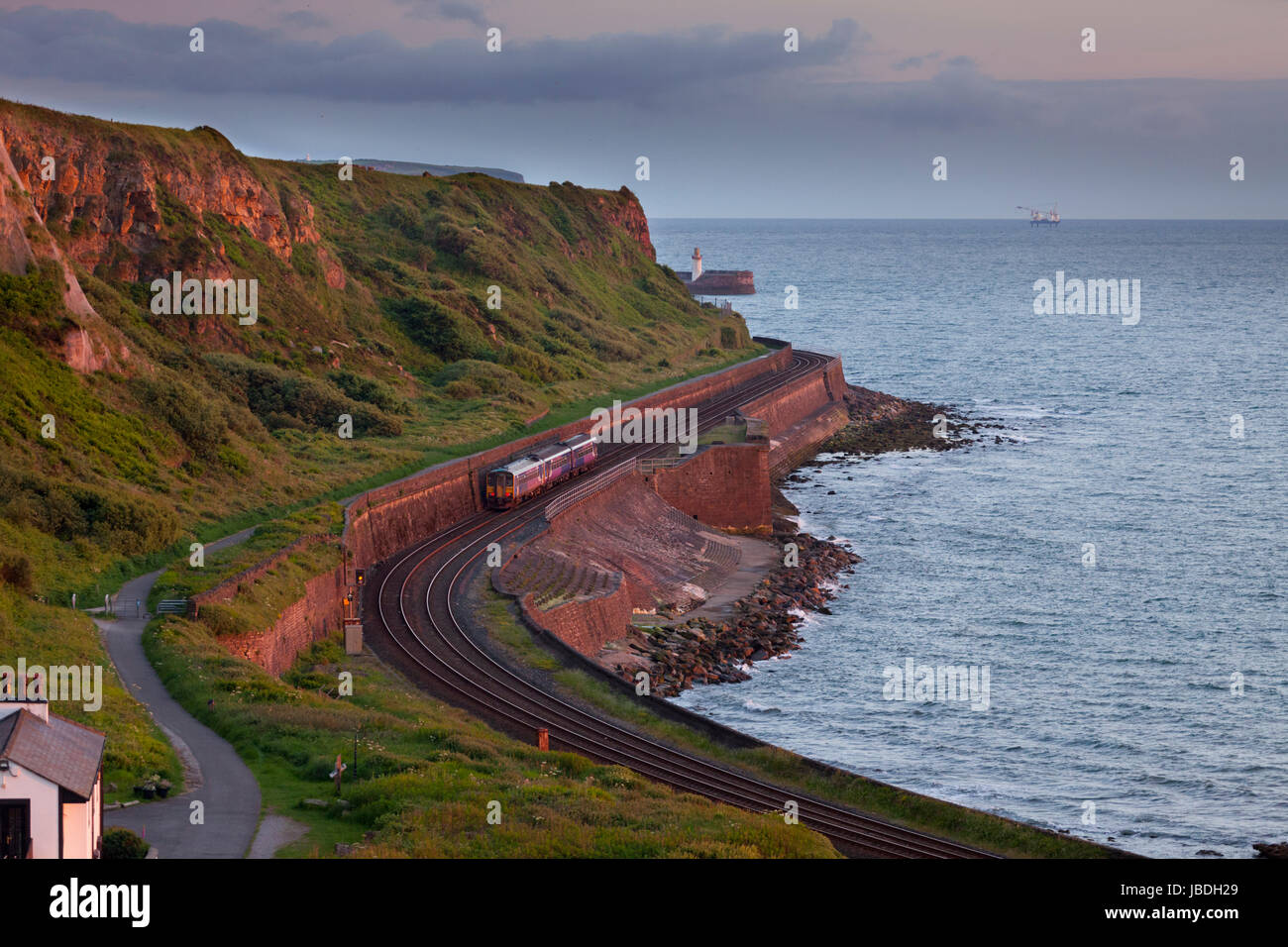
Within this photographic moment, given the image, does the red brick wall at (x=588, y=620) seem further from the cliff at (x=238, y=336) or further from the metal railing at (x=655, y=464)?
the metal railing at (x=655, y=464)

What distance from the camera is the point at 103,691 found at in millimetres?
29531

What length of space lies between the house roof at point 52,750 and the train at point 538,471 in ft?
125

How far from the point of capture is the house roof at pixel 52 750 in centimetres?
1823

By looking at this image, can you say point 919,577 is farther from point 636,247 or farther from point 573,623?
point 636,247

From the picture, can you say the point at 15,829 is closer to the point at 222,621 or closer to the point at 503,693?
the point at 222,621

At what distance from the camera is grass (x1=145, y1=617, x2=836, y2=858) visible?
73.6 ft

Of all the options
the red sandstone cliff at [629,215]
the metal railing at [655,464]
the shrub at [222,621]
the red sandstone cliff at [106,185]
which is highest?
the red sandstone cliff at [629,215]

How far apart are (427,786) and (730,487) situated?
156ft

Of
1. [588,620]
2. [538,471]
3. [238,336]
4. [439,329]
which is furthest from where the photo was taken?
[439,329]

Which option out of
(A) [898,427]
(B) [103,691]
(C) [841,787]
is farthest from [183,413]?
(A) [898,427]

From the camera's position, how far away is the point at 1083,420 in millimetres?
109125

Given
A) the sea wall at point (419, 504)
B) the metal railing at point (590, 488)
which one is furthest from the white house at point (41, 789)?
the metal railing at point (590, 488)

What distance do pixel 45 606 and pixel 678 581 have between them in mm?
29506

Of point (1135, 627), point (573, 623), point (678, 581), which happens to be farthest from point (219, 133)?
point (1135, 627)
